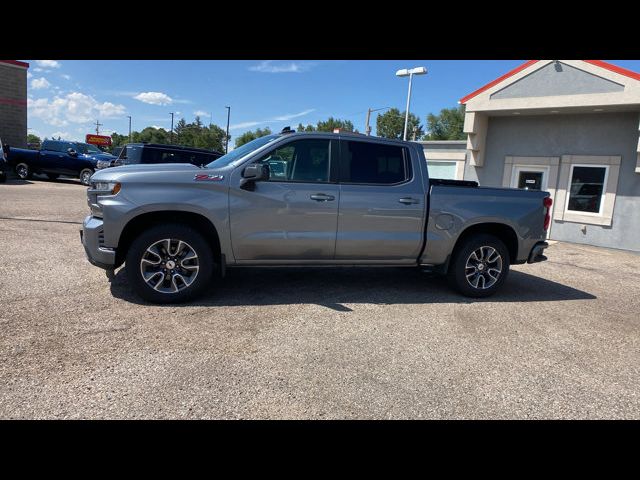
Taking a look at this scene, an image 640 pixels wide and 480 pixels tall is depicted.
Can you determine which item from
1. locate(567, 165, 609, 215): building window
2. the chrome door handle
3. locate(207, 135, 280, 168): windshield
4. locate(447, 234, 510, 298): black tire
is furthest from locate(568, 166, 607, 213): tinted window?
locate(207, 135, 280, 168): windshield

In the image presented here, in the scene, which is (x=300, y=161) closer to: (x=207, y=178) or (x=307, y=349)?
(x=207, y=178)

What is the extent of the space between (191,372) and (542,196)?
5.06m

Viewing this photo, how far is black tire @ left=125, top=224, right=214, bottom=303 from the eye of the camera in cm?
451

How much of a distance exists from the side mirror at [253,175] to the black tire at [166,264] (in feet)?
2.52

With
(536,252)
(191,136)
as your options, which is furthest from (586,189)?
(191,136)

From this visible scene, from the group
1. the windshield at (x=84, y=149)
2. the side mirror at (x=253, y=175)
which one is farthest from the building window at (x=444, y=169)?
the windshield at (x=84, y=149)

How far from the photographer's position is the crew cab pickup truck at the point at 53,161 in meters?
18.8

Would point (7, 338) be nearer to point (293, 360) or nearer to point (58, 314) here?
point (58, 314)

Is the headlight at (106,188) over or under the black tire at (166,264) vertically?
over

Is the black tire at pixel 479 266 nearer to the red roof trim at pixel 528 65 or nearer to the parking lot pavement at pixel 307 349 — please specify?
the parking lot pavement at pixel 307 349

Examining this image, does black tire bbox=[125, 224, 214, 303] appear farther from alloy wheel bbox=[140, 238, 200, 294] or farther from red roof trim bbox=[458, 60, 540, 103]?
red roof trim bbox=[458, 60, 540, 103]

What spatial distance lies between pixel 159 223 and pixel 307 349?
2.20 meters

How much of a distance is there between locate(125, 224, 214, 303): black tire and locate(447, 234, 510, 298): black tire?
10.3 ft
